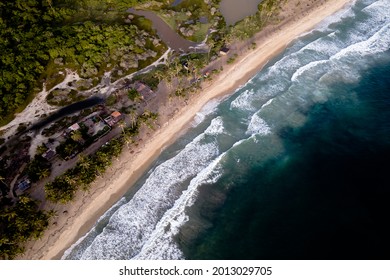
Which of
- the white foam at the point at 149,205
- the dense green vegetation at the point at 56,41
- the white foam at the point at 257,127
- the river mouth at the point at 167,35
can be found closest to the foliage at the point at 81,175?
the white foam at the point at 149,205

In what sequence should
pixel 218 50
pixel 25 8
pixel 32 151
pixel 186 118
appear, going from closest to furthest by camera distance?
pixel 32 151
pixel 186 118
pixel 218 50
pixel 25 8

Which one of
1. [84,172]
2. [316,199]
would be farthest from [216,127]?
[84,172]

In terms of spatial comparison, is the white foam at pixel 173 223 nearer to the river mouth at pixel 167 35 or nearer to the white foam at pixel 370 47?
the river mouth at pixel 167 35

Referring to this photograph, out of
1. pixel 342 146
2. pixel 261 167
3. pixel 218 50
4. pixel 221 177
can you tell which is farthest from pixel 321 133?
pixel 218 50

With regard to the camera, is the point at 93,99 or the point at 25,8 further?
the point at 25,8

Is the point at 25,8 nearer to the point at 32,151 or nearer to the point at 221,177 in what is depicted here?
the point at 32,151

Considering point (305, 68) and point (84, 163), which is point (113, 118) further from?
point (305, 68)
